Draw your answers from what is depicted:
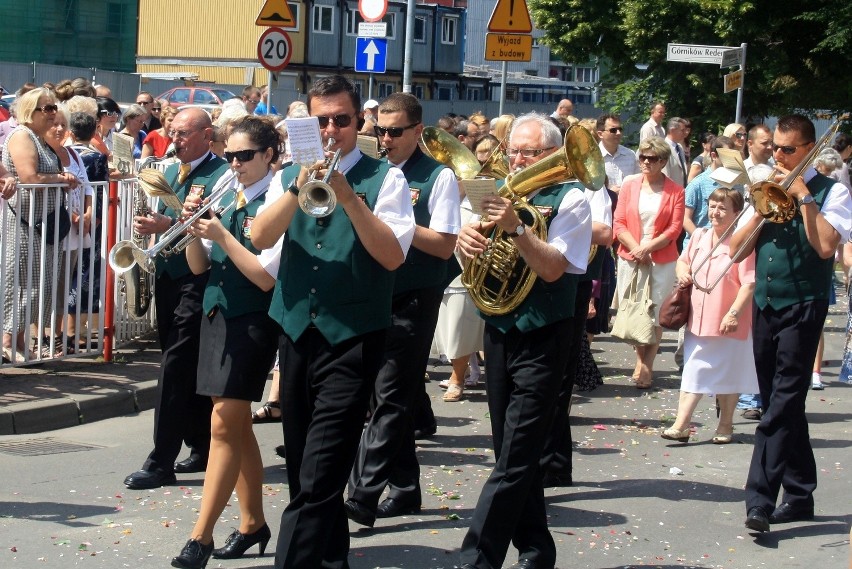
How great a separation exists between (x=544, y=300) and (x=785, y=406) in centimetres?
176

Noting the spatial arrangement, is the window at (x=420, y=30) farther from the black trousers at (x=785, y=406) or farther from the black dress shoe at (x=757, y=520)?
the black dress shoe at (x=757, y=520)

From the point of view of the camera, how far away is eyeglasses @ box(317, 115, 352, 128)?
15.9ft

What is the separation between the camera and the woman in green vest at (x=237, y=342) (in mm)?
5320

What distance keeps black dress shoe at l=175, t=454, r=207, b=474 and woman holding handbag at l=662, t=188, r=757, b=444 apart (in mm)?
3084

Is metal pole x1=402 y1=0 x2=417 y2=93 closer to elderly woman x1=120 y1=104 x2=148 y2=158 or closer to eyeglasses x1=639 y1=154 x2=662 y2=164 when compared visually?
elderly woman x1=120 y1=104 x2=148 y2=158

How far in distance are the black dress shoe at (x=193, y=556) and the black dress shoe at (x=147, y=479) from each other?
1511 millimetres

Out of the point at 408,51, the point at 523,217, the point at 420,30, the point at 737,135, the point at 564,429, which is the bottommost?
the point at 564,429

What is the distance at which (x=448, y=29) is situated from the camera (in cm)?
6253

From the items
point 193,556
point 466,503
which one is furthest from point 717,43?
point 193,556

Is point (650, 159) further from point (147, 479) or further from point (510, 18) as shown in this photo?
point (147, 479)

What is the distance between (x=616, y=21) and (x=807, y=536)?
84.0ft

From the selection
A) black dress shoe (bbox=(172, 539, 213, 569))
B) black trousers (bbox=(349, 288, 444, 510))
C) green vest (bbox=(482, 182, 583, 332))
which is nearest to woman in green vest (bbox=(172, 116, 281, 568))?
black dress shoe (bbox=(172, 539, 213, 569))

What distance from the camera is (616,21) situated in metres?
30.8

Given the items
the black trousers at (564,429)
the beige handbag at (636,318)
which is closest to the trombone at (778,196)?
the black trousers at (564,429)
